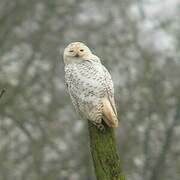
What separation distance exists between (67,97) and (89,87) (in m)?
17.6

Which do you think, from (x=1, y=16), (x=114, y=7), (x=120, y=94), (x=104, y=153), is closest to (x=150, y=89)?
(x=120, y=94)

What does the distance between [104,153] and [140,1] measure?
2213 cm

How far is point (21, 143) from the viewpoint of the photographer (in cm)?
2211

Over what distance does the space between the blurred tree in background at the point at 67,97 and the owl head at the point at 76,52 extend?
16758 millimetres

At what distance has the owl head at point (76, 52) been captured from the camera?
4500 millimetres

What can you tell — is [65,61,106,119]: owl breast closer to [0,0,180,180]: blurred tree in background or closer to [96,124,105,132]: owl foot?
[96,124,105,132]: owl foot

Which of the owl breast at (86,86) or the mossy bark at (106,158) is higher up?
the owl breast at (86,86)

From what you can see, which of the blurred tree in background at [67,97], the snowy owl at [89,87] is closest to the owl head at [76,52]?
the snowy owl at [89,87]

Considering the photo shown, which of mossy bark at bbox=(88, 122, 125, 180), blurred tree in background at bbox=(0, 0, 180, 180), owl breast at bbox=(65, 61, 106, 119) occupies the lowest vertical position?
blurred tree in background at bbox=(0, 0, 180, 180)

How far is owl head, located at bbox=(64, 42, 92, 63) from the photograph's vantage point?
4500 mm

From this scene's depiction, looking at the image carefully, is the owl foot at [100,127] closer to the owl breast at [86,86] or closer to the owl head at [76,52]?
the owl breast at [86,86]

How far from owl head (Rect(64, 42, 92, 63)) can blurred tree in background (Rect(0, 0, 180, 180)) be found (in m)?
16.8

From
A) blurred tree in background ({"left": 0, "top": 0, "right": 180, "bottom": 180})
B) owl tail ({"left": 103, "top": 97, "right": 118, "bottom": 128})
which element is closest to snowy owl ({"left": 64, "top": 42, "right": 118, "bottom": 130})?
owl tail ({"left": 103, "top": 97, "right": 118, "bottom": 128})

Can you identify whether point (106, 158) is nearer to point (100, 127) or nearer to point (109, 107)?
point (100, 127)
